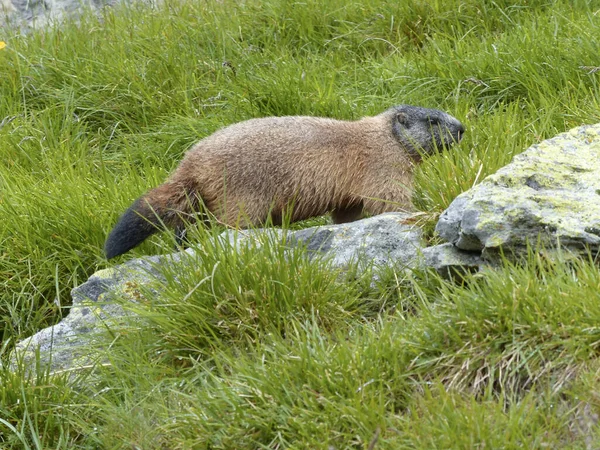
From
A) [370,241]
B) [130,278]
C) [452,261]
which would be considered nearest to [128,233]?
[130,278]

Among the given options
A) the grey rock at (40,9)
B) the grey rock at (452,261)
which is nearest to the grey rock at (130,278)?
the grey rock at (452,261)

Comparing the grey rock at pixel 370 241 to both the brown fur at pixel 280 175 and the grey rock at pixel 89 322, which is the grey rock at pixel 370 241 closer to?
the brown fur at pixel 280 175

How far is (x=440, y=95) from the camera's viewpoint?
22.9 ft

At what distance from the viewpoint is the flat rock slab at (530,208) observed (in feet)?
13.7

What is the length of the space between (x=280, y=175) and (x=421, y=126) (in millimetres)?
1194

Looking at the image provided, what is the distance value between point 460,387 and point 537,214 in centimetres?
99

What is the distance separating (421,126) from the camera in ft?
20.7

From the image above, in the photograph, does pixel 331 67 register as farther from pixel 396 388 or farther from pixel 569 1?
pixel 396 388

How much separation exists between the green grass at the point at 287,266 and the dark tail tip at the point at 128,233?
23 centimetres

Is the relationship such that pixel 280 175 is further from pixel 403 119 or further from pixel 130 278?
pixel 130 278

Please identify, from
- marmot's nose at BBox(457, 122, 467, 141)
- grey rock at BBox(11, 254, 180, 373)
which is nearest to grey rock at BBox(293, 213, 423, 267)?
grey rock at BBox(11, 254, 180, 373)

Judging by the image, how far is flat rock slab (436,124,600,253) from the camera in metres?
4.16

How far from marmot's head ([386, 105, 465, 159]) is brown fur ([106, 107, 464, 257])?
15 mm

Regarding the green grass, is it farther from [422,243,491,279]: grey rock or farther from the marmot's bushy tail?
the marmot's bushy tail
